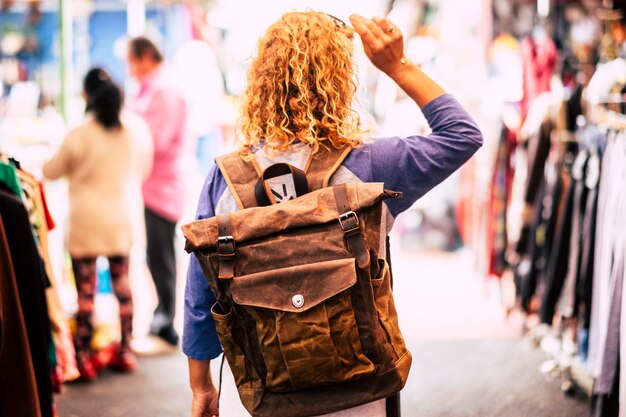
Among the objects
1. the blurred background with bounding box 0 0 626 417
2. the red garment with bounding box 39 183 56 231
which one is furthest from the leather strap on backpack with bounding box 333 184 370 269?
the red garment with bounding box 39 183 56 231

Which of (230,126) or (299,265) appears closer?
(299,265)

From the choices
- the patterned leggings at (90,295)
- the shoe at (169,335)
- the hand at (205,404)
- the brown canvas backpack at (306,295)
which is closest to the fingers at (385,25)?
the brown canvas backpack at (306,295)

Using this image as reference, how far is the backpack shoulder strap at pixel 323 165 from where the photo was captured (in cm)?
177

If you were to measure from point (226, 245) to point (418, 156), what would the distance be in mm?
453

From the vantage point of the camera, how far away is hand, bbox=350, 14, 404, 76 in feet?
6.06

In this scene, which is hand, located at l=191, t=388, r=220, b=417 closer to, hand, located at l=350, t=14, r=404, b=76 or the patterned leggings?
hand, located at l=350, t=14, r=404, b=76

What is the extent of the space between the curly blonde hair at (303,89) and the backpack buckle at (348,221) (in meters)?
0.18

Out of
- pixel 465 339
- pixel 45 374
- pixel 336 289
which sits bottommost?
pixel 465 339

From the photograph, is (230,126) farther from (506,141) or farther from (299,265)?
(299,265)

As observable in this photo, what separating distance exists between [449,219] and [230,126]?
91.6 inches

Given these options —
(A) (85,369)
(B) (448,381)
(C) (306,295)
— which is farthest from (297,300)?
(A) (85,369)

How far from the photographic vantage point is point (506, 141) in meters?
5.12

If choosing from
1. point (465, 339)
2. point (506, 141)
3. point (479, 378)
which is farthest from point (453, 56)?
point (479, 378)

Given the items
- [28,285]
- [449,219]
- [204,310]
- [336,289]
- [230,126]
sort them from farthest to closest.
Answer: [449,219] → [230,126] → [28,285] → [204,310] → [336,289]
